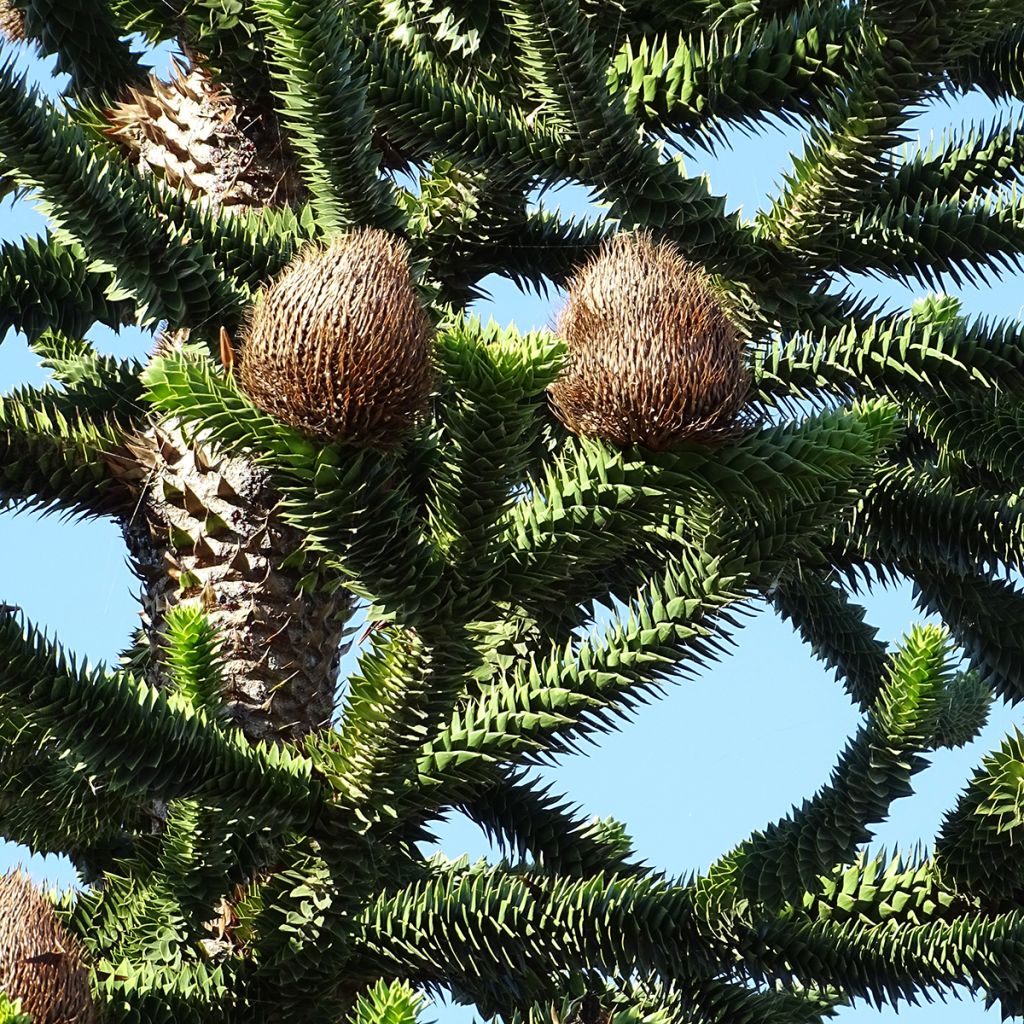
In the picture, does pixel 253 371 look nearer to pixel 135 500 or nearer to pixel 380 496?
pixel 380 496

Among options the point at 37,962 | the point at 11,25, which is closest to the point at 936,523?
the point at 37,962

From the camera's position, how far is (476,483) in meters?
2.12

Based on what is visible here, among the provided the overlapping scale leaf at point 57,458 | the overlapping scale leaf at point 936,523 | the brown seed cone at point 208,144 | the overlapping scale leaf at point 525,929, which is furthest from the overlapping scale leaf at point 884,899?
the brown seed cone at point 208,144

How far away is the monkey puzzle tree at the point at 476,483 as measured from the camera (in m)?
2.13

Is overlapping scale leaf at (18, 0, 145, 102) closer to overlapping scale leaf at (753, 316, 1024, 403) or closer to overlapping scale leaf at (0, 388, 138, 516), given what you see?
overlapping scale leaf at (0, 388, 138, 516)

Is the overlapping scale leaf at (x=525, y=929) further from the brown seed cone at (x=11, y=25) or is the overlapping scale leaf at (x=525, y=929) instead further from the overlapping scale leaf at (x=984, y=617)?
the brown seed cone at (x=11, y=25)

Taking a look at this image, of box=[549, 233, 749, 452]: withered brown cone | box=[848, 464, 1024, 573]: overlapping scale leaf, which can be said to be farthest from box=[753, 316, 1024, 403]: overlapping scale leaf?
box=[549, 233, 749, 452]: withered brown cone

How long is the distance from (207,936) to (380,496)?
1.07 metres

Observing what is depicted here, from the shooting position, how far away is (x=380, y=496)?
2131mm

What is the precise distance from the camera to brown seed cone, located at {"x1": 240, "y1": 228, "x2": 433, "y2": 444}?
193cm

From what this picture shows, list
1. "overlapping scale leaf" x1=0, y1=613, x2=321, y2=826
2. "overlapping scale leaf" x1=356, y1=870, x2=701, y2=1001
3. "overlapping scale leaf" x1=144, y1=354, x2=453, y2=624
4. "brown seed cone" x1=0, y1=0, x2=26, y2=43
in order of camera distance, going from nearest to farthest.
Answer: "overlapping scale leaf" x1=144, y1=354, x2=453, y2=624, "overlapping scale leaf" x1=0, y1=613, x2=321, y2=826, "overlapping scale leaf" x1=356, y1=870, x2=701, y2=1001, "brown seed cone" x1=0, y1=0, x2=26, y2=43

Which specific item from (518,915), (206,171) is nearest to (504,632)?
(518,915)

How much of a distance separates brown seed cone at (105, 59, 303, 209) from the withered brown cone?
1.64 metres

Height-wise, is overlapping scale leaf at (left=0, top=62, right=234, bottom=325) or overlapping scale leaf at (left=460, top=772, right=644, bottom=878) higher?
overlapping scale leaf at (left=0, top=62, right=234, bottom=325)
